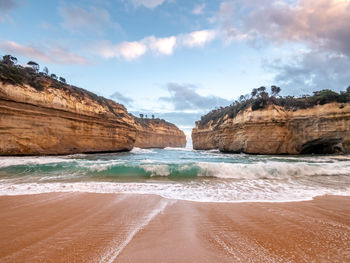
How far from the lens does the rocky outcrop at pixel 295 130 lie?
17.8 meters

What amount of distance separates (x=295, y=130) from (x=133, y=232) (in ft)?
76.4

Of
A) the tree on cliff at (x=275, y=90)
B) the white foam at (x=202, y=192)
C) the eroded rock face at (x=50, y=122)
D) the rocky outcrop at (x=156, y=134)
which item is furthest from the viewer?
the rocky outcrop at (x=156, y=134)

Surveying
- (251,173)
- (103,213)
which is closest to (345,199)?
(251,173)

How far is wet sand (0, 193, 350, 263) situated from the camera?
63.1 inches

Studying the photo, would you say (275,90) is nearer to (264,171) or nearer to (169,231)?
(264,171)

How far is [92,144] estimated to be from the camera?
1830cm

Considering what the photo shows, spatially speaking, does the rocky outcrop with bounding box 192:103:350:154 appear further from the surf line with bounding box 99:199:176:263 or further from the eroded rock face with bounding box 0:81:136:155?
the surf line with bounding box 99:199:176:263

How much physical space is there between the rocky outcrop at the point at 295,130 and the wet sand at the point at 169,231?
18477mm

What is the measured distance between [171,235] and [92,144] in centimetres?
1871

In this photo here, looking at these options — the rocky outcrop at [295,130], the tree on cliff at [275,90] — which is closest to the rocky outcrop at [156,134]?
the rocky outcrop at [295,130]

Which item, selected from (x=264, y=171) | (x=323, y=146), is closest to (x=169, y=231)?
(x=264, y=171)

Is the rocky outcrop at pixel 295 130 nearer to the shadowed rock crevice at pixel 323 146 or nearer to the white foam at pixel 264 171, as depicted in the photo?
the shadowed rock crevice at pixel 323 146

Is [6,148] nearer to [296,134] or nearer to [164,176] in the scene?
[164,176]

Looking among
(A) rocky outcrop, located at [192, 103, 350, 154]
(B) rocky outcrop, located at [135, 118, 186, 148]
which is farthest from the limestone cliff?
(B) rocky outcrop, located at [135, 118, 186, 148]
